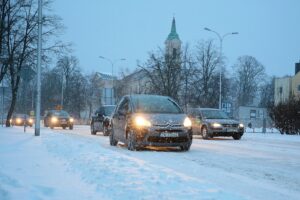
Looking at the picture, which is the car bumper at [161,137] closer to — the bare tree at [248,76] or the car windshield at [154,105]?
the car windshield at [154,105]

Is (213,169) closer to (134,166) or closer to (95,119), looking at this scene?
(134,166)

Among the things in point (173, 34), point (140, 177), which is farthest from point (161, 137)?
point (173, 34)

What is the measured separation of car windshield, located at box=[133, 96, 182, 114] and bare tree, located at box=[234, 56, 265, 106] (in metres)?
92.4

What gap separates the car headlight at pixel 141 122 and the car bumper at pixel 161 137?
0.17m

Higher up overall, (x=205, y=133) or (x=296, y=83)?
(x=296, y=83)

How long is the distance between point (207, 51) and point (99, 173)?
68.5 metres

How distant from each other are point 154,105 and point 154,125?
4.97 feet

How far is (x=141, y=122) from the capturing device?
51.4ft

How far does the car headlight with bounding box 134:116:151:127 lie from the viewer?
1557cm

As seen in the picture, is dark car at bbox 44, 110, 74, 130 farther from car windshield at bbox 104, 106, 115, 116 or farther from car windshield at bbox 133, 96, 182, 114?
car windshield at bbox 133, 96, 182, 114

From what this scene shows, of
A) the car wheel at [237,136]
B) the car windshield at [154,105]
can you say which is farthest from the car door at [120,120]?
the car wheel at [237,136]

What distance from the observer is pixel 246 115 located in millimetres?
76375

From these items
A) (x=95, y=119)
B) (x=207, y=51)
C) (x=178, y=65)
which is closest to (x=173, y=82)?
(x=178, y=65)

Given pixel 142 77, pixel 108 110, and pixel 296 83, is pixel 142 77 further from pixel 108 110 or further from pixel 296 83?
pixel 108 110
